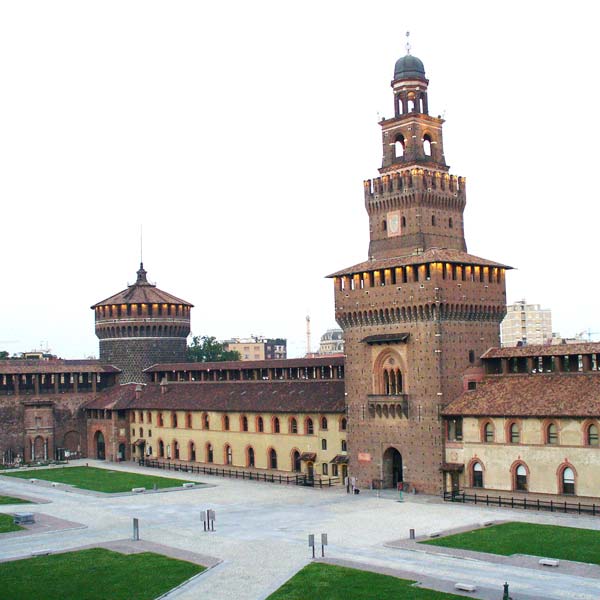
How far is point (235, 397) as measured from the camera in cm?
8681

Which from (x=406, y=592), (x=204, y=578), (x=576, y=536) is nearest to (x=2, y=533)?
(x=204, y=578)

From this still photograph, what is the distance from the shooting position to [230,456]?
86062 millimetres

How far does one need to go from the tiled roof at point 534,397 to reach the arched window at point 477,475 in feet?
12.0

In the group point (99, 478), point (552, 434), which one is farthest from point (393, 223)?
point (99, 478)

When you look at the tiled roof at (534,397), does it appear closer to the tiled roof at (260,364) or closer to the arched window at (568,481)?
the arched window at (568,481)

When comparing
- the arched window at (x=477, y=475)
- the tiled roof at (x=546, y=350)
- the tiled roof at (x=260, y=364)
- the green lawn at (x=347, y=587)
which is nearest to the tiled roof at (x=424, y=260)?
the tiled roof at (x=546, y=350)

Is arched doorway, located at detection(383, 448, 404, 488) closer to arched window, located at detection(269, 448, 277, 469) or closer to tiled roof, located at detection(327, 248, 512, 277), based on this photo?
tiled roof, located at detection(327, 248, 512, 277)

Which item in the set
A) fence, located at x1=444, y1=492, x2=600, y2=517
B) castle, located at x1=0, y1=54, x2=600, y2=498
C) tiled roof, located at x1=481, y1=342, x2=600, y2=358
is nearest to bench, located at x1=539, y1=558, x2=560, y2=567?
fence, located at x1=444, y1=492, x2=600, y2=517

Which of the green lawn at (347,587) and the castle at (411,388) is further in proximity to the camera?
the castle at (411,388)

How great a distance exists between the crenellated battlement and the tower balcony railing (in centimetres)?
1638

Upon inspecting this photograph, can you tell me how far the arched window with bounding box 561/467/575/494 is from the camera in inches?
2293

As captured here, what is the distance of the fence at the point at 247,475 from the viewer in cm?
7469

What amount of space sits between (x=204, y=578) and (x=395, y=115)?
45.0 m

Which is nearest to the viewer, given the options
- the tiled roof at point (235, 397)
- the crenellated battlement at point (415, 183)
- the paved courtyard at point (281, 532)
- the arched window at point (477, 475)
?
the paved courtyard at point (281, 532)
